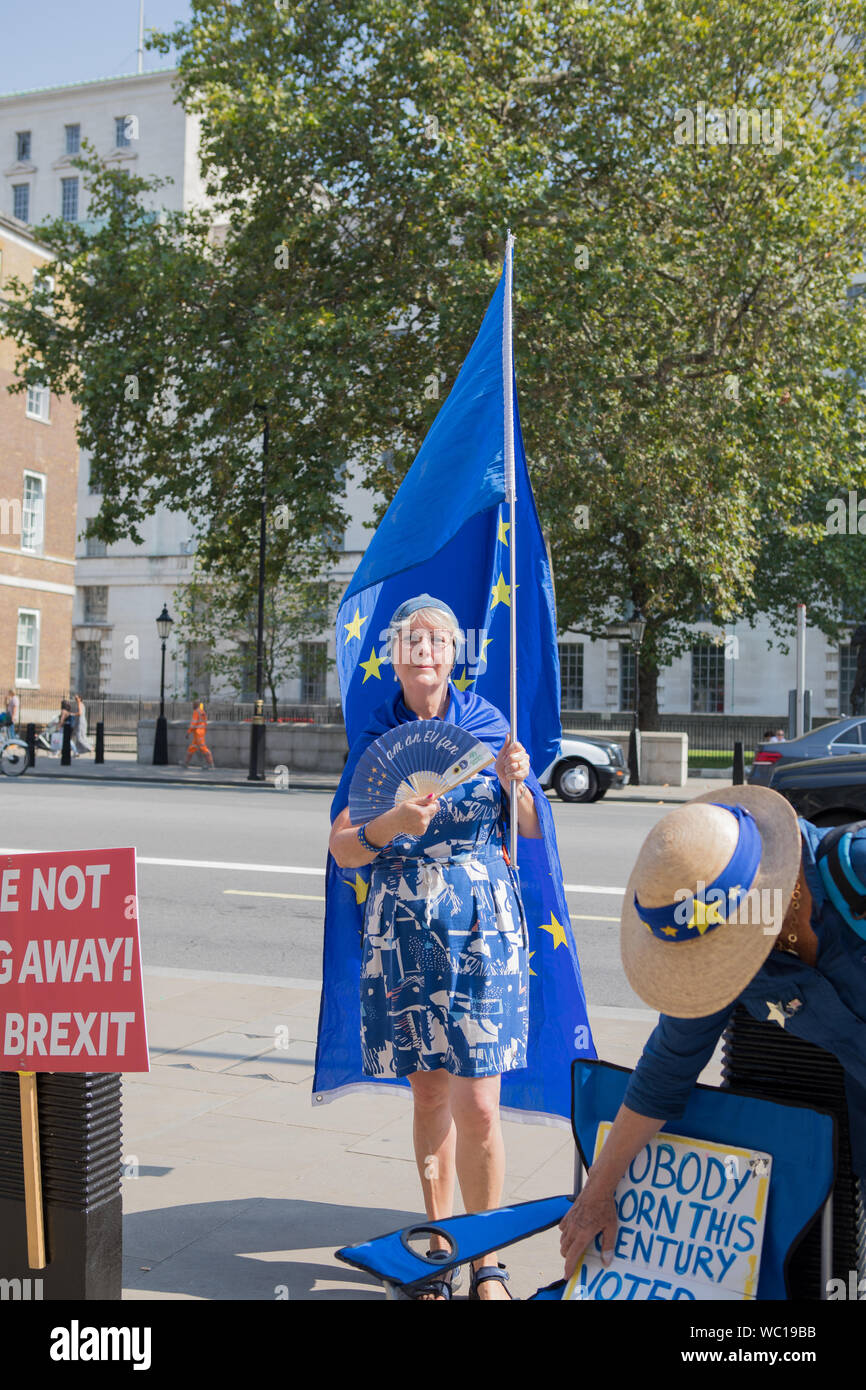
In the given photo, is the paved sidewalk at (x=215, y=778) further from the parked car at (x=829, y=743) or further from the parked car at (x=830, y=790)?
the parked car at (x=830, y=790)

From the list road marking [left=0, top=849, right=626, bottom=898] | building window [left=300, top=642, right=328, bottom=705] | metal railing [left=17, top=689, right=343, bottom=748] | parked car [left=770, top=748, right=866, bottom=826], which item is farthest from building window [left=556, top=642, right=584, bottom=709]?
road marking [left=0, top=849, right=626, bottom=898]

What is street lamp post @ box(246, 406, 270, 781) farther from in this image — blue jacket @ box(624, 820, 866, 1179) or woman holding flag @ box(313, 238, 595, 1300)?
blue jacket @ box(624, 820, 866, 1179)

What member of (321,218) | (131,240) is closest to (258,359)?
(321,218)

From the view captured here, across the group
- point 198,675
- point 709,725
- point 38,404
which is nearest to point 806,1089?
point 38,404

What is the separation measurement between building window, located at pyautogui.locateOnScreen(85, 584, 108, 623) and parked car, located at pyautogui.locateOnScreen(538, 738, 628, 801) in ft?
133

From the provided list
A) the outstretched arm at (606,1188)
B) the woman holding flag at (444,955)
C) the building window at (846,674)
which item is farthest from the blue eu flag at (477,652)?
the building window at (846,674)

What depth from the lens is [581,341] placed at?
2012cm

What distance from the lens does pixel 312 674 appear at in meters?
52.3

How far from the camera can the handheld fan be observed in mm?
3150

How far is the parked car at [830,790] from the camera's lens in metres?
10.7

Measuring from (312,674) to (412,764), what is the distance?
49394 millimetres

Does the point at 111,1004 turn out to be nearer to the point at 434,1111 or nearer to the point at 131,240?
the point at 434,1111

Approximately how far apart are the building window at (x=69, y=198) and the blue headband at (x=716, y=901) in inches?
2684

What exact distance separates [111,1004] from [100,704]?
52.0 m
